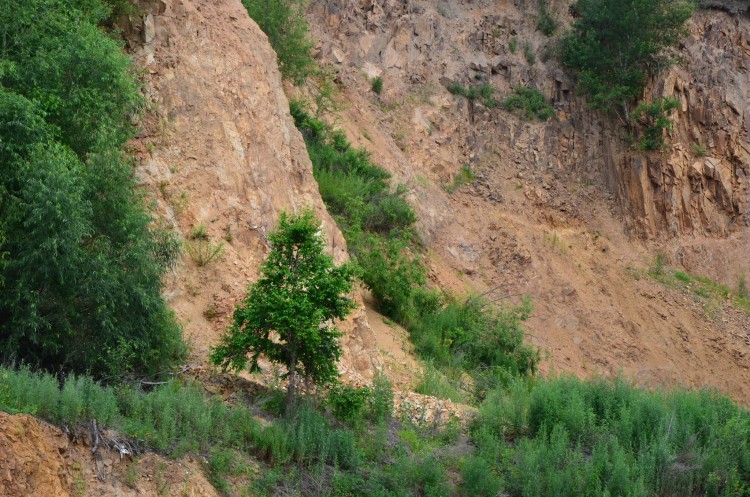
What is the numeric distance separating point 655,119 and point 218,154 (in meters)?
15.6

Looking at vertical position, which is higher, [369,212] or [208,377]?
[369,212]

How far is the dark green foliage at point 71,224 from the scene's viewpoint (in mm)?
10039

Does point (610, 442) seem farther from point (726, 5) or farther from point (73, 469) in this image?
point (726, 5)

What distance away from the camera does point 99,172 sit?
11172 mm

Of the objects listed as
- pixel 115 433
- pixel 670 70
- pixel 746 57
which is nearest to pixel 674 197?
pixel 670 70

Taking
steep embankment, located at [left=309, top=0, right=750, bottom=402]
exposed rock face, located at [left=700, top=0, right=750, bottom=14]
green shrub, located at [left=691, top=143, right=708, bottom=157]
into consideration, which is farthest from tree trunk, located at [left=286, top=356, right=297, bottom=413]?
exposed rock face, located at [left=700, top=0, right=750, bottom=14]

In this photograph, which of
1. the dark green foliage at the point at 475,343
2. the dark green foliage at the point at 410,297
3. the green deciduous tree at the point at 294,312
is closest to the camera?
the green deciduous tree at the point at 294,312

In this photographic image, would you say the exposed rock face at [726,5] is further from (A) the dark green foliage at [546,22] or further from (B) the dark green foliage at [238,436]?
(B) the dark green foliage at [238,436]

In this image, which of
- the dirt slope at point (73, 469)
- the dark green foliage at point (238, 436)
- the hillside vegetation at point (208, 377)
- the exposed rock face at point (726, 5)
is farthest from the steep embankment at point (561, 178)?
the dirt slope at point (73, 469)

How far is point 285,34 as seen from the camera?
2120 centimetres

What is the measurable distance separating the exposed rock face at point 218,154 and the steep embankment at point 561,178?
17.4ft

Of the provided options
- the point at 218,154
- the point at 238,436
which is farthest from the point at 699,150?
the point at 238,436

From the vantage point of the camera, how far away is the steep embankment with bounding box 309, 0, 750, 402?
21344 mm

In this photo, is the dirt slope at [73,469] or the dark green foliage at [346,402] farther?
the dark green foliage at [346,402]
